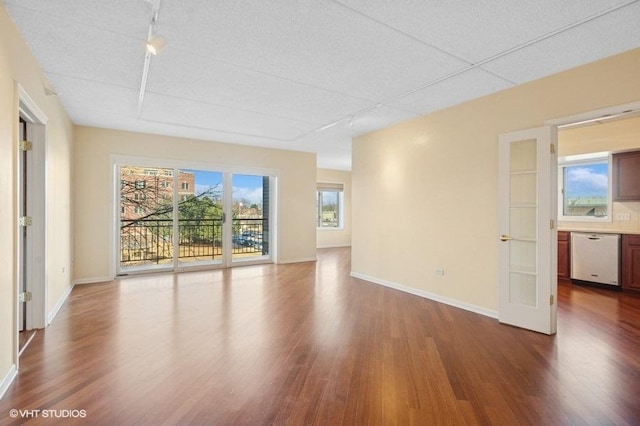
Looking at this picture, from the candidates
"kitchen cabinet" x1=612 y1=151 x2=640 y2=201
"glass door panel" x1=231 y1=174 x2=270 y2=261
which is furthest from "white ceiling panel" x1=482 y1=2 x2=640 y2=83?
"glass door panel" x1=231 y1=174 x2=270 y2=261

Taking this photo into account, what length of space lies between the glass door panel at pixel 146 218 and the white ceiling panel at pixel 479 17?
5225 millimetres

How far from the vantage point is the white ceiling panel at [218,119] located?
14.0 feet

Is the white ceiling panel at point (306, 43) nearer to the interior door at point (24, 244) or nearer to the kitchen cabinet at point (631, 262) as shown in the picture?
the interior door at point (24, 244)

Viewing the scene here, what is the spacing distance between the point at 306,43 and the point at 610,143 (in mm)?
5276

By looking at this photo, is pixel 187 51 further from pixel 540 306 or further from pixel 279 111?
pixel 540 306

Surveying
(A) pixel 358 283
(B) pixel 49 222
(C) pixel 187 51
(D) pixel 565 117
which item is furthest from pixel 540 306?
(B) pixel 49 222

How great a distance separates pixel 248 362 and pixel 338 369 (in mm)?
736

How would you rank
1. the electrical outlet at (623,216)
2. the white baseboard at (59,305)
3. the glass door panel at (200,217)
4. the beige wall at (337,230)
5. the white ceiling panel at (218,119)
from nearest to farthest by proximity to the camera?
the white baseboard at (59,305), the white ceiling panel at (218,119), the electrical outlet at (623,216), the glass door panel at (200,217), the beige wall at (337,230)

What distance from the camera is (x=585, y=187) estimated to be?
5750 mm

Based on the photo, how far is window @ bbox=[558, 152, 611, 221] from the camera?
5.43 m

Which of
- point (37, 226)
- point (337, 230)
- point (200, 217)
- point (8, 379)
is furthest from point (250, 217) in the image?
point (8, 379)

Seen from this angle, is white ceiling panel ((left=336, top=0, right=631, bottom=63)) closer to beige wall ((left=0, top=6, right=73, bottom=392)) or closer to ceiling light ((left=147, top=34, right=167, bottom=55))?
ceiling light ((left=147, top=34, right=167, bottom=55))

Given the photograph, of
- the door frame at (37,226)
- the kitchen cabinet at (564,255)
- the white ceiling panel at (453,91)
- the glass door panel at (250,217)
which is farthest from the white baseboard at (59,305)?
the kitchen cabinet at (564,255)

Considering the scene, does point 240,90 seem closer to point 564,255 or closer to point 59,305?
point 59,305
